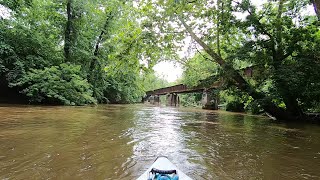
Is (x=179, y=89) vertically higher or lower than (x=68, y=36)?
lower

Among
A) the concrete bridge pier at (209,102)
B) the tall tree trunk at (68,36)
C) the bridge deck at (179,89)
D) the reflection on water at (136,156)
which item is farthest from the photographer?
the bridge deck at (179,89)

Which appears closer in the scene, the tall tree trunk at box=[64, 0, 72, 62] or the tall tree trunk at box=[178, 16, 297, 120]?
the tall tree trunk at box=[178, 16, 297, 120]

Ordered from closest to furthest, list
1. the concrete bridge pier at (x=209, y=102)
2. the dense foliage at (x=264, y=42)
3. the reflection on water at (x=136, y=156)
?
1. the reflection on water at (x=136, y=156)
2. the dense foliage at (x=264, y=42)
3. the concrete bridge pier at (x=209, y=102)

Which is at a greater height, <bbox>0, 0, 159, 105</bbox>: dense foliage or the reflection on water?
<bbox>0, 0, 159, 105</bbox>: dense foliage

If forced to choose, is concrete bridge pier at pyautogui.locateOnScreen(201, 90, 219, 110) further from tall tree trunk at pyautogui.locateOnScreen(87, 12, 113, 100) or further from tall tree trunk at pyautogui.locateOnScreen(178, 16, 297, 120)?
tall tree trunk at pyautogui.locateOnScreen(178, 16, 297, 120)

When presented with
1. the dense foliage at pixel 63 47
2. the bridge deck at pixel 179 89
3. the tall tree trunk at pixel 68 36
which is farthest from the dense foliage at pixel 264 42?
the bridge deck at pixel 179 89

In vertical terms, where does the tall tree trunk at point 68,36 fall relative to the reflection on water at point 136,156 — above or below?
above

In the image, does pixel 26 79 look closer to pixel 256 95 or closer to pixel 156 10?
pixel 156 10

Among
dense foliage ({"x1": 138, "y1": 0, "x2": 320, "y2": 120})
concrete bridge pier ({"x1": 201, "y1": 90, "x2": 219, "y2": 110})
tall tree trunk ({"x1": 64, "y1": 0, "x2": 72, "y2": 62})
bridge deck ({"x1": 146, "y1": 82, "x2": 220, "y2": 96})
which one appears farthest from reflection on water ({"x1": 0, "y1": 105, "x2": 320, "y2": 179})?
bridge deck ({"x1": 146, "y1": 82, "x2": 220, "y2": 96})

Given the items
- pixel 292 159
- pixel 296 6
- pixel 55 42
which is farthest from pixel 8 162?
pixel 55 42

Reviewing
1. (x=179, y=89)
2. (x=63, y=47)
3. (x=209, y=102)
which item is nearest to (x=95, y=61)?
(x=63, y=47)

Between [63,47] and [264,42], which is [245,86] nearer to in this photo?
[264,42]

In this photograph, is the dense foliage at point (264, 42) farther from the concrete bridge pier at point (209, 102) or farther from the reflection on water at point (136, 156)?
the concrete bridge pier at point (209, 102)

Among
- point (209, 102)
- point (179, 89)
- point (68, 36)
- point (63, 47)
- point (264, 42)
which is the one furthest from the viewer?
point (179, 89)
